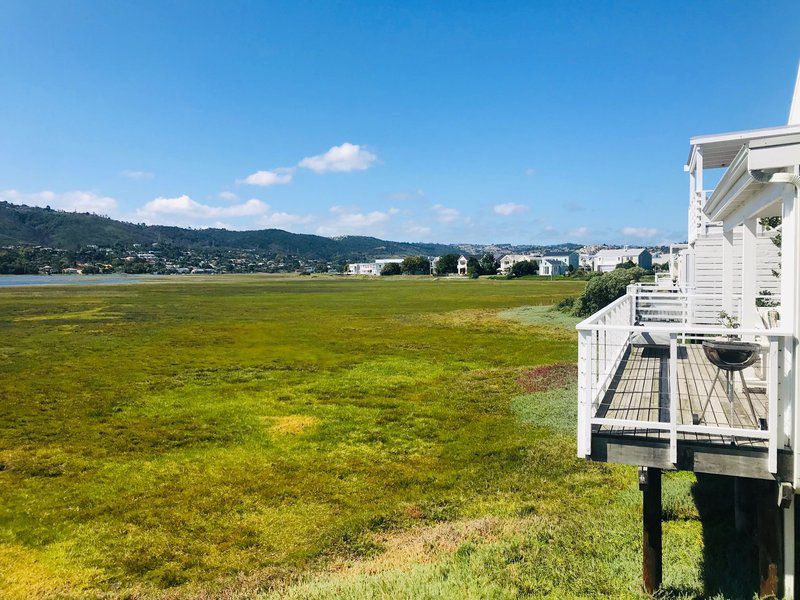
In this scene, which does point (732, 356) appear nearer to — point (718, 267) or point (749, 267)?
point (749, 267)

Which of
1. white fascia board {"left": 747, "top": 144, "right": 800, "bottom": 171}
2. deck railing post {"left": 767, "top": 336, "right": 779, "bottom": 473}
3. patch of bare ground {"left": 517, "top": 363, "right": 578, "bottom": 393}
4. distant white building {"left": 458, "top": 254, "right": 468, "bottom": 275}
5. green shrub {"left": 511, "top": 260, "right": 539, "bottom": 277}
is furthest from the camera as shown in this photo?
distant white building {"left": 458, "top": 254, "right": 468, "bottom": 275}

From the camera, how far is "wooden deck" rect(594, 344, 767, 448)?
16.8 feet

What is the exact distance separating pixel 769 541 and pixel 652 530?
1.02m

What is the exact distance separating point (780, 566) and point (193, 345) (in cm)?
2457

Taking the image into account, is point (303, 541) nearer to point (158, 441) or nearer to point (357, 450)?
point (357, 450)

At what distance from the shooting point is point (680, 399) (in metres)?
6.14

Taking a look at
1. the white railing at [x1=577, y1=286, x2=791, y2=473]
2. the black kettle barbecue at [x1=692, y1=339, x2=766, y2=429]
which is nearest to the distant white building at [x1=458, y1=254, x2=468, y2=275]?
the white railing at [x1=577, y1=286, x2=791, y2=473]

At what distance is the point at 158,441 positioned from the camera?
11.8m

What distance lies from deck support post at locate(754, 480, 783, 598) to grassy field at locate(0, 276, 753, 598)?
83 cm

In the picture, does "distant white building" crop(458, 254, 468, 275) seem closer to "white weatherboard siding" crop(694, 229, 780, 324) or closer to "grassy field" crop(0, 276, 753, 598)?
"grassy field" crop(0, 276, 753, 598)

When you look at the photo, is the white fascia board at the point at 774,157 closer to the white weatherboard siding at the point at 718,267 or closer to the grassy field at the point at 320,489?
the grassy field at the point at 320,489

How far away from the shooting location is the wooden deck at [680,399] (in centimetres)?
511

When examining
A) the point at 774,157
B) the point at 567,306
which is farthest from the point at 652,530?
the point at 567,306

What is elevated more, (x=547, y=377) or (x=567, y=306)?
(x=567, y=306)
